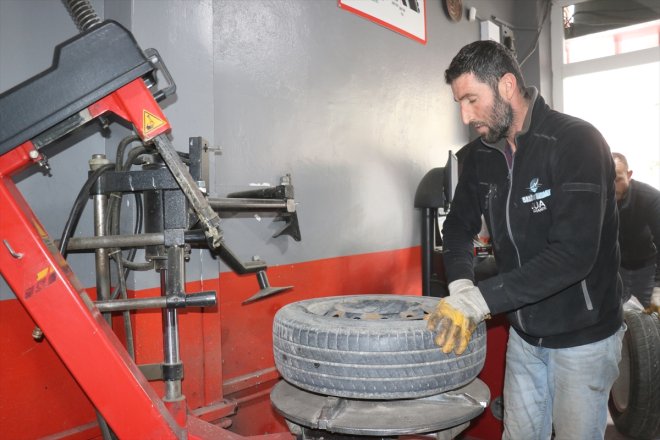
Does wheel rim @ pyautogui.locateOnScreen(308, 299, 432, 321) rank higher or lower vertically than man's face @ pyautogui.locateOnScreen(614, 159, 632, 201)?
lower

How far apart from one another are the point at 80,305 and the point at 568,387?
52.7 inches

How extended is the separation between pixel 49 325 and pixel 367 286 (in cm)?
212

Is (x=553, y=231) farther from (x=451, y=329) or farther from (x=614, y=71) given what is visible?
(x=614, y=71)

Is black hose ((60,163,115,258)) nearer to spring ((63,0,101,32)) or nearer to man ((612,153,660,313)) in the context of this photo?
spring ((63,0,101,32))

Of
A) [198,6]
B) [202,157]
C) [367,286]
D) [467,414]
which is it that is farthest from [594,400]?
[198,6]

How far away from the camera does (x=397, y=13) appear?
3379 mm

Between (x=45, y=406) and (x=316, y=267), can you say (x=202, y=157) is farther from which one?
(x=316, y=267)

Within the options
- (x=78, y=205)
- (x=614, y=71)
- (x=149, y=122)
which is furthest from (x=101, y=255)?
(x=614, y=71)

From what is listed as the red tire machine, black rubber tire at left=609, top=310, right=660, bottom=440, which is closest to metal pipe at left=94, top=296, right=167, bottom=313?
the red tire machine

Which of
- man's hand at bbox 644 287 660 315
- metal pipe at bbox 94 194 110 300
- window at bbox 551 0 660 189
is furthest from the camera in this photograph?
window at bbox 551 0 660 189

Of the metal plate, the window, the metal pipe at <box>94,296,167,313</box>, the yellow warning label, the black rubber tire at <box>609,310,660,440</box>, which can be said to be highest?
the window

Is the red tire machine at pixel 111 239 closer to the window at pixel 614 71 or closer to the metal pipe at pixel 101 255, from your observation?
the metal pipe at pixel 101 255

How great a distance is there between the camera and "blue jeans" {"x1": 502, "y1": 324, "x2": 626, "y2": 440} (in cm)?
147

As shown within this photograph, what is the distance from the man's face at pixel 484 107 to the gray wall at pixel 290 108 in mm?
992
